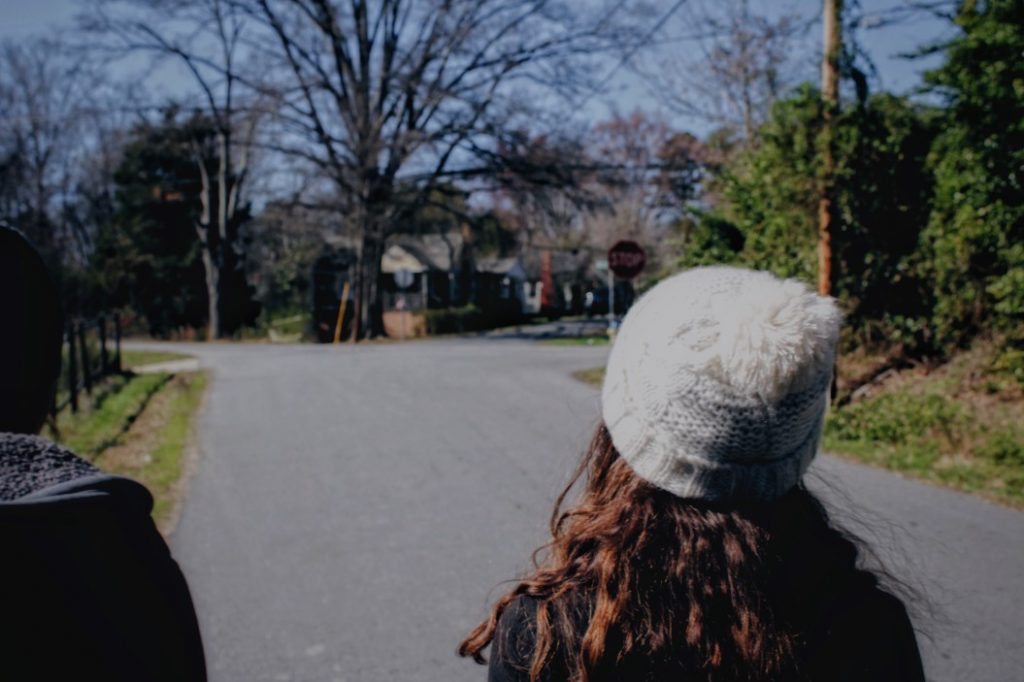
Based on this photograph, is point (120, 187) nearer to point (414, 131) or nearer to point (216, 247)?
point (216, 247)

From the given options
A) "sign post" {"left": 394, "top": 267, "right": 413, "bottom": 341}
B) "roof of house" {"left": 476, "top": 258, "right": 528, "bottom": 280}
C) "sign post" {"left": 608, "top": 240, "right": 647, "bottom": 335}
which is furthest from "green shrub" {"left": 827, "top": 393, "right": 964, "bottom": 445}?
"roof of house" {"left": 476, "top": 258, "right": 528, "bottom": 280}

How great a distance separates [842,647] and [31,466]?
1.29 meters

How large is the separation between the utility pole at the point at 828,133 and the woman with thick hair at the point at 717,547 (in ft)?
29.2

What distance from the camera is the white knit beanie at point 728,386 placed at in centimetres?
138

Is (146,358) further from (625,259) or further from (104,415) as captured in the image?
(625,259)

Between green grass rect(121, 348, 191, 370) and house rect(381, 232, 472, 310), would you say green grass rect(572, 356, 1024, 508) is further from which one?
house rect(381, 232, 472, 310)

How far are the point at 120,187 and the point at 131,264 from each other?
497cm

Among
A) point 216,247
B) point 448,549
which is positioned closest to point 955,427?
point 448,549

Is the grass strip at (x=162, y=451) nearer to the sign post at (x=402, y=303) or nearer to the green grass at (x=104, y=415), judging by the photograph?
the green grass at (x=104, y=415)

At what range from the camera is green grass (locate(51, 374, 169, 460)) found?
962cm

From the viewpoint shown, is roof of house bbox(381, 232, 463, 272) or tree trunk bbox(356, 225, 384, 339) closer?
tree trunk bbox(356, 225, 384, 339)

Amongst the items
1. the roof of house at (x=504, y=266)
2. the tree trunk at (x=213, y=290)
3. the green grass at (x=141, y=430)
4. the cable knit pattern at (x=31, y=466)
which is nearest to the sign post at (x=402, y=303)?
the tree trunk at (x=213, y=290)

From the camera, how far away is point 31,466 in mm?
1170

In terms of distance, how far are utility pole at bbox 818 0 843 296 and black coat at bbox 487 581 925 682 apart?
29.2 feet
